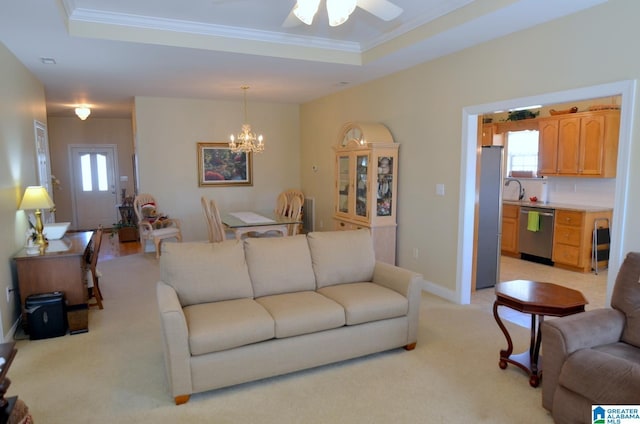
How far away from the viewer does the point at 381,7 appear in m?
2.64

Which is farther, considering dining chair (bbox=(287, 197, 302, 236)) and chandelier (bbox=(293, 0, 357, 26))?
dining chair (bbox=(287, 197, 302, 236))

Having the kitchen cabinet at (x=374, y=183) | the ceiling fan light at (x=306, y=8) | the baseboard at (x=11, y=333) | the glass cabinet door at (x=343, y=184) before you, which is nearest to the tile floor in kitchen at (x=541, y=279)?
the kitchen cabinet at (x=374, y=183)

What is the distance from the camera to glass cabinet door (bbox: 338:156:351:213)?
5.72 m

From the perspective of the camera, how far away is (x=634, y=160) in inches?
114

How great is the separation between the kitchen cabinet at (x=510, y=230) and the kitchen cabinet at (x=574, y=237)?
0.66 metres

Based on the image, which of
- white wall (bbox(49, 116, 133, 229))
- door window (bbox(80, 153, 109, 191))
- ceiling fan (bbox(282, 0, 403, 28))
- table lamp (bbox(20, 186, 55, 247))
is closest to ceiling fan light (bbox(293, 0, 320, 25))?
ceiling fan (bbox(282, 0, 403, 28))

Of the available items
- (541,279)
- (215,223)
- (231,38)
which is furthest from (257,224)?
(541,279)

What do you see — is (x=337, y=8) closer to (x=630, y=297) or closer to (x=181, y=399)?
(x=630, y=297)

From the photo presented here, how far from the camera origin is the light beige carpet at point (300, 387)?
2510mm

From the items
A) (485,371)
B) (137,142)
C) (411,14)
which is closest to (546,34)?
(411,14)

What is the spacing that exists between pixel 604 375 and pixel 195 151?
22.1 feet

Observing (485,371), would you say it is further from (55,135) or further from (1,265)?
(55,135)

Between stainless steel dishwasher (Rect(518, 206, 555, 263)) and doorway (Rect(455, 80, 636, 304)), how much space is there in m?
2.33

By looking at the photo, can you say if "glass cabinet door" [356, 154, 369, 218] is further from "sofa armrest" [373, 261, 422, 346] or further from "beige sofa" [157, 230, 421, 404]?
"sofa armrest" [373, 261, 422, 346]
